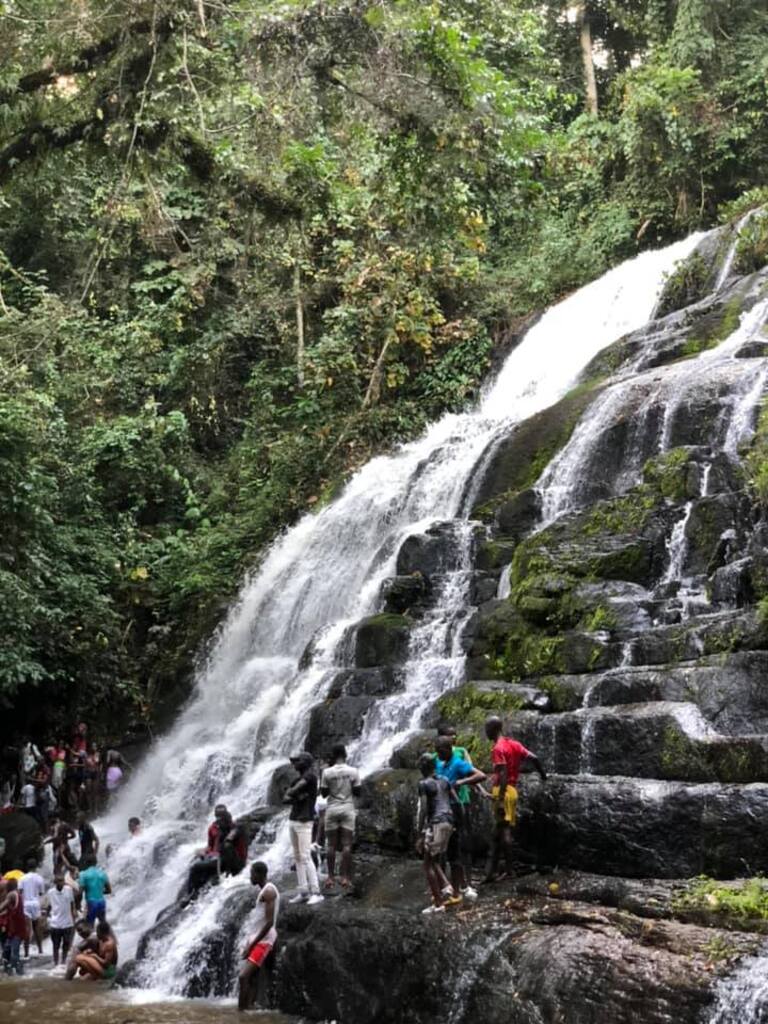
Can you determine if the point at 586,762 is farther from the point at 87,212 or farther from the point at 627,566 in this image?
the point at 87,212

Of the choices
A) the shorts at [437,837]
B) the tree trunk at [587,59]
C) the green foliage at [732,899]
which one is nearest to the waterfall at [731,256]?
the tree trunk at [587,59]

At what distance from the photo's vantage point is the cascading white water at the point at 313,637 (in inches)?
502

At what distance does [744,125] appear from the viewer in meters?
24.6

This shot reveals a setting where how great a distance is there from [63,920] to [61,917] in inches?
1.5

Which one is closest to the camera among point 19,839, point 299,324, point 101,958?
point 101,958

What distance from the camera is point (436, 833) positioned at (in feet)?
27.0

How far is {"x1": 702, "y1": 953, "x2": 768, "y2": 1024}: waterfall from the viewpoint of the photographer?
5617 mm

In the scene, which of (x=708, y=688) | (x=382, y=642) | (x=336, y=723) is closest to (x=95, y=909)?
(x=336, y=723)

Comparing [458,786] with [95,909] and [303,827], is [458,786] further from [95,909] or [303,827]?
[95,909]

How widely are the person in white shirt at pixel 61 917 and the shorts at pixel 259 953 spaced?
354 centimetres

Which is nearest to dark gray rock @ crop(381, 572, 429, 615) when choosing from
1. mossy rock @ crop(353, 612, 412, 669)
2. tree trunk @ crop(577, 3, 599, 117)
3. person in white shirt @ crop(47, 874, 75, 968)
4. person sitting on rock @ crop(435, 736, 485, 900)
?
mossy rock @ crop(353, 612, 412, 669)

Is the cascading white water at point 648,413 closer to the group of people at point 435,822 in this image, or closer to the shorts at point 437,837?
the group of people at point 435,822

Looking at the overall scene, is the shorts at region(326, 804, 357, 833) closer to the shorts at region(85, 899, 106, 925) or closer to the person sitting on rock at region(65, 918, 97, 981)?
the person sitting on rock at region(65, 918, 97, 981)

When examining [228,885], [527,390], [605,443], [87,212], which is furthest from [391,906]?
[87,212]
